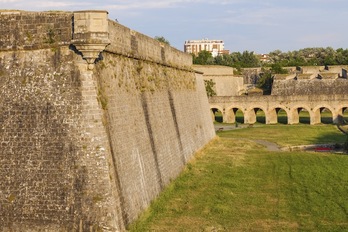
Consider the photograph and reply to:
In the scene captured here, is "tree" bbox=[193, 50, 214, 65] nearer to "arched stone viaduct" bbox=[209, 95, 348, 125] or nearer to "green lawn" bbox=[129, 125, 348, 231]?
"arched stone viaduct" bbox=[209, 95, 348, 125]

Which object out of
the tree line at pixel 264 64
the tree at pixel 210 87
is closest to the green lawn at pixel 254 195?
the tree at pixel 210 87

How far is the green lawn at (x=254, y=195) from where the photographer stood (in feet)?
50.3

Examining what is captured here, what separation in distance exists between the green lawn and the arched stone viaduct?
2793 centimetres

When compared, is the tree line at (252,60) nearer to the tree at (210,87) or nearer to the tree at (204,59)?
the tree at (204,59)

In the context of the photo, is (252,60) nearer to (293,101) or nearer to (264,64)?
(264,64)

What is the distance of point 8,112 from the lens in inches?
563

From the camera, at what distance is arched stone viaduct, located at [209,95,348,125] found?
5641 centimetres

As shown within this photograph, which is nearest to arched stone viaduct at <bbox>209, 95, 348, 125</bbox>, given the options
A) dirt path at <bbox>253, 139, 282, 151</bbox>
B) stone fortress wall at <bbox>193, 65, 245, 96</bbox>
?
stone fortress wall at <bbox>193, 65, 245, 96</bbox>

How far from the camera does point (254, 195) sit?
19.2m

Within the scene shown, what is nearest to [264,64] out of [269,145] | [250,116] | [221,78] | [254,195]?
[221,78]

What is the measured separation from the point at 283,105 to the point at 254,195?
40469mm

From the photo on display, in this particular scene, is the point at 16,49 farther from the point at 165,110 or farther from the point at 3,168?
the point at 165,110

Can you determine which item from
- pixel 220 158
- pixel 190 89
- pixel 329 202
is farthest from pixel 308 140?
pixel 329 202

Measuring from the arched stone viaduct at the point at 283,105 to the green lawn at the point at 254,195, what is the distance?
27.9 m
